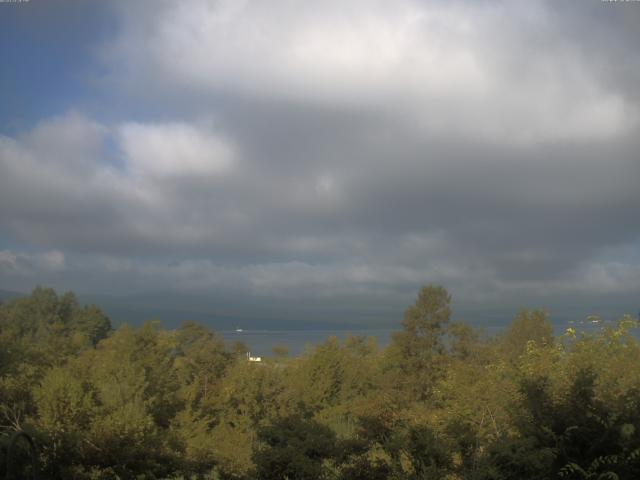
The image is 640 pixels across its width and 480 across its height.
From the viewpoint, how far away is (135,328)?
1251 inches

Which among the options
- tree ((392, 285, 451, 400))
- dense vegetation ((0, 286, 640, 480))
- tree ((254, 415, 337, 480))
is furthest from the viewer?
tree ((392, 285, 451, 400))

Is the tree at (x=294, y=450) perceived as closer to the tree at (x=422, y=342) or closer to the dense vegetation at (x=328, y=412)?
the dense vegetation at (x=328, y=412)

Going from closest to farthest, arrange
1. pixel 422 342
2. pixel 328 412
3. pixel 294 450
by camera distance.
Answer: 1. pixel 294 450
2. pixel 328 412
3. pixel 422 342

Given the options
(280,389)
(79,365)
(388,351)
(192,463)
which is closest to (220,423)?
(280,389)

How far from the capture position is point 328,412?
31.1 m

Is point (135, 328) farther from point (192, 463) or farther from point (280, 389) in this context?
point (192, 463)

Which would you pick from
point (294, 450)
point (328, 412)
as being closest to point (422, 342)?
point (328, 412)

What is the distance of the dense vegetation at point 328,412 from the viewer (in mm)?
7598

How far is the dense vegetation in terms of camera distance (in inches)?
299

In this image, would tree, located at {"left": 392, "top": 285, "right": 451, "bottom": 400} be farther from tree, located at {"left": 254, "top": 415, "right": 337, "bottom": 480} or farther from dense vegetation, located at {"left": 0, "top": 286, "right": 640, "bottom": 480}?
tree, located at {"left": 254, "top": 415, "right": 337, "bottom": 480}

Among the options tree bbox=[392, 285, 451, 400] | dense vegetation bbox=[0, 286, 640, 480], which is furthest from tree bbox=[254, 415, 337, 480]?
tree bbox=[392, 285, 451, 400]

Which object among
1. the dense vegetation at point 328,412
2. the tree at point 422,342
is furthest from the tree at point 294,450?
the tree at point 422,342

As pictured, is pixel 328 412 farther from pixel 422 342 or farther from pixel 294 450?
pixel 294 450

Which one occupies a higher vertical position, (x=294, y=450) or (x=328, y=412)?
(x=294, y=450)
